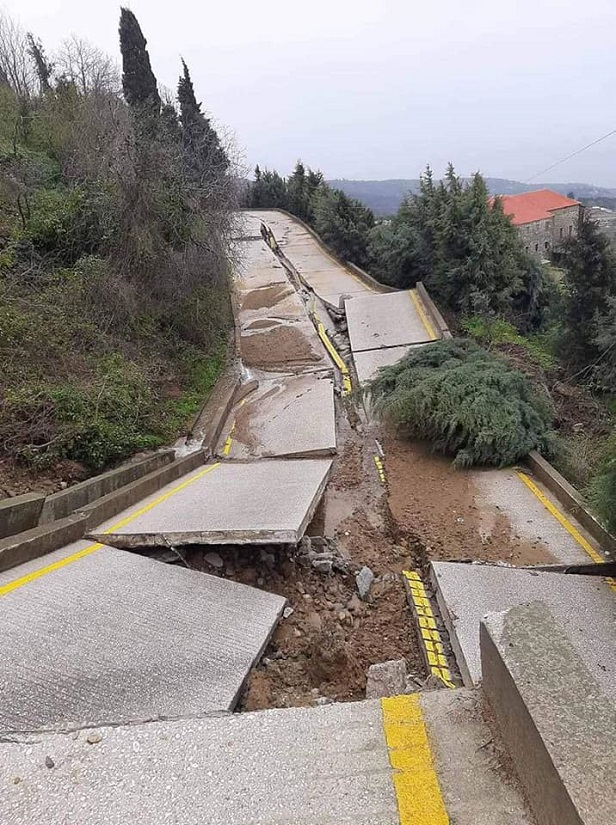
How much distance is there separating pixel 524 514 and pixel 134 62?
32634mm

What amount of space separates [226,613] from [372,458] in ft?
17.0

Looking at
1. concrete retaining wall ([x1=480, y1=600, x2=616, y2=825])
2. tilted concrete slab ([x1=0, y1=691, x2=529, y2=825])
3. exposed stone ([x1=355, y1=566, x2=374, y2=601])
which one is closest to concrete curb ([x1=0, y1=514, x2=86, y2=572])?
tilted concrete slab ([x1=0, y1=691, x2=529, y2=825])

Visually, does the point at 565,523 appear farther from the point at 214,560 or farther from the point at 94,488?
the point at 94,488

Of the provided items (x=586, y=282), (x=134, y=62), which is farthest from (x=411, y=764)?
(x=134, y=62)

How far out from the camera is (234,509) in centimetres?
552

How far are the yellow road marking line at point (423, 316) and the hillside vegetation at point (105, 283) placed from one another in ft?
17.3

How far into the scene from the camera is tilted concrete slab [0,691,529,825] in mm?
2143

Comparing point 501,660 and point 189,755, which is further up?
point 501,660

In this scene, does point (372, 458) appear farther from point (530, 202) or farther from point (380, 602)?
point (530, 202)

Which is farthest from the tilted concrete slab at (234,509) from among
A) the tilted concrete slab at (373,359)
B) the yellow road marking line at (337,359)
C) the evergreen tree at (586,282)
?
the evergreen tree at (586,282)

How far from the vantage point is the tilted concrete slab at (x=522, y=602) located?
13.2ft

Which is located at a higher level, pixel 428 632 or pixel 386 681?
pixel 386 681

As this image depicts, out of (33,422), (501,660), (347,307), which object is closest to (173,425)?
(33,422)

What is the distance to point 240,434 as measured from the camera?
10.3m
